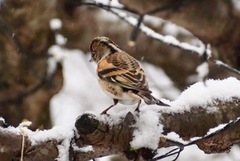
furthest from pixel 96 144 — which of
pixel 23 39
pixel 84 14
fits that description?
pixel 84 14

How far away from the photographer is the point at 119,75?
1607mm

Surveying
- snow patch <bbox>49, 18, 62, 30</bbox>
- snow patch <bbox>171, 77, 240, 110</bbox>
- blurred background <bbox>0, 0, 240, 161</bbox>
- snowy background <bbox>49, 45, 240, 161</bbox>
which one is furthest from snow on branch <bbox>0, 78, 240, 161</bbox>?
snowy background <bbox>49, 45, 240, 161</bbox>

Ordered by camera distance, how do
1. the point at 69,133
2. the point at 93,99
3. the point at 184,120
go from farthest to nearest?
the point at 93,99 → the point at 184,120 → the point at 69,133

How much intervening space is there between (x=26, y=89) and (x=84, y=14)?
561 millimetres

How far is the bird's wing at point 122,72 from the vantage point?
5.06ft

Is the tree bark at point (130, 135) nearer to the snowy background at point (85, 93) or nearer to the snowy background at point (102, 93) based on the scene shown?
the snowy background at point (102, 93)

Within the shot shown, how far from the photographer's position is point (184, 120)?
55.2 inches

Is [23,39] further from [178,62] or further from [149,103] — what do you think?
[149,103]

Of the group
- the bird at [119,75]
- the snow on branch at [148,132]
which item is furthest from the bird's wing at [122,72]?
the snow on branch at [148,132]

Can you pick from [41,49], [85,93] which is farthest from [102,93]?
[41,49]

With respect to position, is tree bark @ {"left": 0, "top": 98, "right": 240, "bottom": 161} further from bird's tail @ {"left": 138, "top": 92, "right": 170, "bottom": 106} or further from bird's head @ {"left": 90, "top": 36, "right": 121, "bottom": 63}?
bird's head @ {"left": 90, "top": 36, "right": 121, "bottom": 63}

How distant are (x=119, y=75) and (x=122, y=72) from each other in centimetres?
1

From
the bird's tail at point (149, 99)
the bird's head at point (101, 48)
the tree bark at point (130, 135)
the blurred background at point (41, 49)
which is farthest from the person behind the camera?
the blurred background at point (41, 49)

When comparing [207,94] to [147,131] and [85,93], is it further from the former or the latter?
[85,93]
